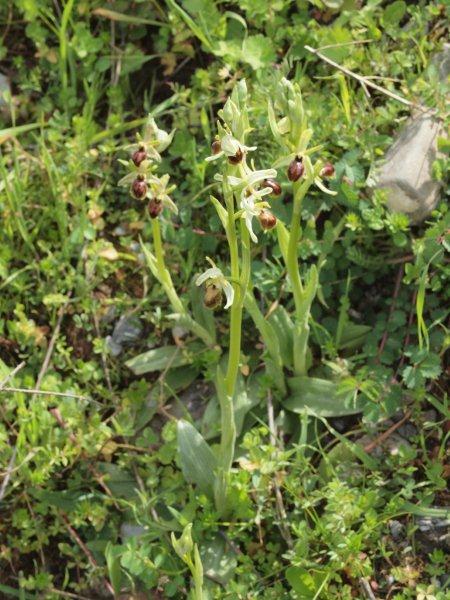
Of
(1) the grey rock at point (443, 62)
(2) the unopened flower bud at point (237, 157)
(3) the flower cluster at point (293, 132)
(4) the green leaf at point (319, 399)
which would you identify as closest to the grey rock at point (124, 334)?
(4) the green leaf at point (319, 399)

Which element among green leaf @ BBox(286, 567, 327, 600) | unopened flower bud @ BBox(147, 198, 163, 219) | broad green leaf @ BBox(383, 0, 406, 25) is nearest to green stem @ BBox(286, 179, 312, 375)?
unopened flower bud @ BBox(147, 198, 163, 219)

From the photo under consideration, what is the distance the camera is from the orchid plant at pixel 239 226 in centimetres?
244

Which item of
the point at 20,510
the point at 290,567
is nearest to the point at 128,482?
the point at 20,510

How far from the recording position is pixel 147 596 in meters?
3.15

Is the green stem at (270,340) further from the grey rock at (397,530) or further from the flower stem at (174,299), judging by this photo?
the grey rock at (397,530)

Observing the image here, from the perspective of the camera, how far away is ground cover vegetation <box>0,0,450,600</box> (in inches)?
116

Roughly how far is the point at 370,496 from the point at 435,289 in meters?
0.74

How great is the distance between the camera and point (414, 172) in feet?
10.9

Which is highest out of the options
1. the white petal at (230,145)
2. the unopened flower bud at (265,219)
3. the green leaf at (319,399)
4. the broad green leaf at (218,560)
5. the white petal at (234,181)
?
the white petal at (230,145)

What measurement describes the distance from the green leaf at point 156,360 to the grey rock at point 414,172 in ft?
3.22

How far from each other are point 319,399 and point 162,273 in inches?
28.4

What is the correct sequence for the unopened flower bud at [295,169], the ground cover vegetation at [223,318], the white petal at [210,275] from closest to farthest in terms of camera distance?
the white petal at [210,275] → the unopened flower bud at [295,169] → the ground cover vegetation at [223,318]

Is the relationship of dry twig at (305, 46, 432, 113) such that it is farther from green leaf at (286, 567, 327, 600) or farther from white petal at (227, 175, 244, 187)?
green leaf at (286, 567, 327, 600)

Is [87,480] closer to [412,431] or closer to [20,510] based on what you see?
[20,510]
